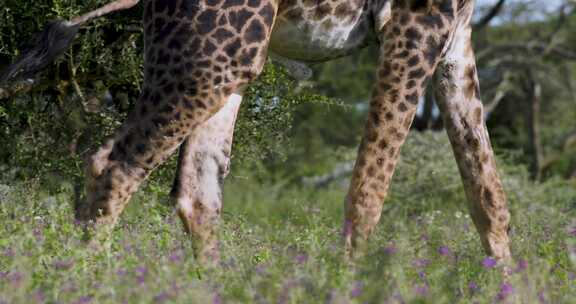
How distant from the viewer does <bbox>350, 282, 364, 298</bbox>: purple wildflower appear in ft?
9.19

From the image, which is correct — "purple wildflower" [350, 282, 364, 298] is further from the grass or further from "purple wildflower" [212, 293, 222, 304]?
"purple wildflower" [212, 293, 222, 304]

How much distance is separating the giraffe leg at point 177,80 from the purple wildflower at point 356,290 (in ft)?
4.49

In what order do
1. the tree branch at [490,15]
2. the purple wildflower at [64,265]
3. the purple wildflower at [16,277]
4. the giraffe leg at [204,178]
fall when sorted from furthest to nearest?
the tree branch at [490,15] → the giraffe leg at [204,178] → the purple wildflower at [64,265] → the purple wildflower at [16,277]

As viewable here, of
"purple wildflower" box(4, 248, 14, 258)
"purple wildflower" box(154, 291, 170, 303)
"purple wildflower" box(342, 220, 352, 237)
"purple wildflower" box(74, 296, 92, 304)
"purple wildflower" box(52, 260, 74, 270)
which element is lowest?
"purple wildflower" box(4, 248, 14, 258)

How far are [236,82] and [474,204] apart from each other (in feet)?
5.34

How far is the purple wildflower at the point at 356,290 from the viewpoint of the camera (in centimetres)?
280

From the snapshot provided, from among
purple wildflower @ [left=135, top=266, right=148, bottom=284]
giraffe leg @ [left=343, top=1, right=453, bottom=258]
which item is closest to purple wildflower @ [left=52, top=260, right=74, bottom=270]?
purple wildflower @ [left=135, top=266, right=148, bottom=284]

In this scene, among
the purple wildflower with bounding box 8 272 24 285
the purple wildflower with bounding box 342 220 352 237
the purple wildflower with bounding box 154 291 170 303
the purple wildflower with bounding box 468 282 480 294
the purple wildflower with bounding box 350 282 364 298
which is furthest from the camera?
the purple wildflower with bounding box 342 220 352 237

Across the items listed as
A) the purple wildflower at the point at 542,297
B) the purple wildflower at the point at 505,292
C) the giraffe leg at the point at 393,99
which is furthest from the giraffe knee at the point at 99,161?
the purple wildflower at the point at 542,297

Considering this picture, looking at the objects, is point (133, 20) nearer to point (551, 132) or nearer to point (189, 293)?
point (189, 293)

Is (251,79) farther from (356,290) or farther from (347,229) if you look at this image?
(356,290)

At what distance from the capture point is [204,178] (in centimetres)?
437

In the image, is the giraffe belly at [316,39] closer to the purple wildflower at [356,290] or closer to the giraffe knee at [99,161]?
the giraffe knee at [99,161]

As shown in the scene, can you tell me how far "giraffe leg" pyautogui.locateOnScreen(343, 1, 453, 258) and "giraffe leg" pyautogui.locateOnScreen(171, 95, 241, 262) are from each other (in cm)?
72
